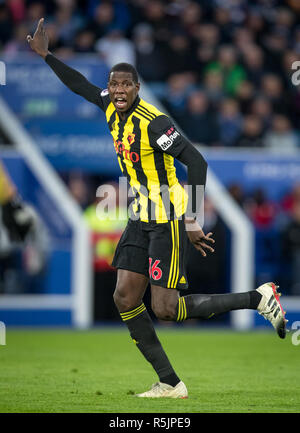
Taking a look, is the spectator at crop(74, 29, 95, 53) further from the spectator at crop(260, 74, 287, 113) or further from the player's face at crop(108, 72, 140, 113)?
the player's face at crop(108, 72, 140, 113)

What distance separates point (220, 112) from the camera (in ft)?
43.1

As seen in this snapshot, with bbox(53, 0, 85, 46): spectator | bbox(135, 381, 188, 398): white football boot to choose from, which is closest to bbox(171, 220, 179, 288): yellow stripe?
bbox(135, 381, 188, 398): white football boot

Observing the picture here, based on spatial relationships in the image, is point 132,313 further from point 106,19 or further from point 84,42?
point 106,19

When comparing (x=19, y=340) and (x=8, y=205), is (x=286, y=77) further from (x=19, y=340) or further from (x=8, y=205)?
(x=19, y=340)

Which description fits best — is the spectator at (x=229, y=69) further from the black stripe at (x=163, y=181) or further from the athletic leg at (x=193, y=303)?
the athletic leg at (x=193, y=303)

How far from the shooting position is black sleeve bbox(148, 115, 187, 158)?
18.7 feet

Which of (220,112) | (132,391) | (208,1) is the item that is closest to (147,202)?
(132,391)

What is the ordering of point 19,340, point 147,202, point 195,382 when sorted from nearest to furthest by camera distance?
point 147,202
point 195,382
point 19,340

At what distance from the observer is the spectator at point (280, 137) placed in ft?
44.3

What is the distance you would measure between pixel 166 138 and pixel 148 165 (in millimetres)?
274

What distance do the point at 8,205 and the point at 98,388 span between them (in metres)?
5.88

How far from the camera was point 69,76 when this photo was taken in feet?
21.2

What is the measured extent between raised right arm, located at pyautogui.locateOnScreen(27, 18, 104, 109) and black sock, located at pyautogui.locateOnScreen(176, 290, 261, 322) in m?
1.54

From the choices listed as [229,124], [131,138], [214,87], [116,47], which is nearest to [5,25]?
[116,47]
